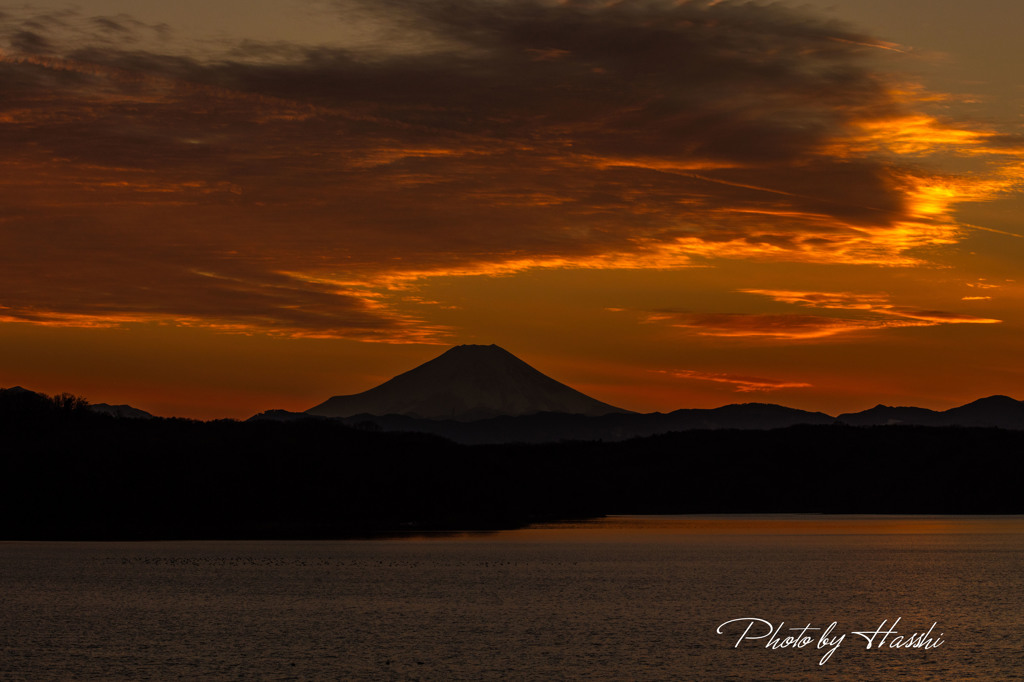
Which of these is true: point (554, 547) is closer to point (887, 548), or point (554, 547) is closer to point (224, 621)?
point (887, 548)

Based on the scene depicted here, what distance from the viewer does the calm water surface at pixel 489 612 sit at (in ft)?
185

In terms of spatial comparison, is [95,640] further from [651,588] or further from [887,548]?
[887,548]

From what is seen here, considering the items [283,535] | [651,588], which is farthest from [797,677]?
[283,535]

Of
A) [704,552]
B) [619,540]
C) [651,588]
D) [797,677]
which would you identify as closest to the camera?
[797,677]

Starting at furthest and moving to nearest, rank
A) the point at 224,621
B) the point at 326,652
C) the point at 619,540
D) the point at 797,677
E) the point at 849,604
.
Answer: the point at 619,540, the point at 849,604, the point at 224,621, the point at 326,652, the point at 797,677

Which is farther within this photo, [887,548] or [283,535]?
[283,535]

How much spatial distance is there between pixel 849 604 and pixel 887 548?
80.4 metres

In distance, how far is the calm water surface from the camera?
56.2 metres

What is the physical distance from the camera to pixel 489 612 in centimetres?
7962

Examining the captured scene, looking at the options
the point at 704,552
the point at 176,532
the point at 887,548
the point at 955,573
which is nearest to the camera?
the point at 955,573

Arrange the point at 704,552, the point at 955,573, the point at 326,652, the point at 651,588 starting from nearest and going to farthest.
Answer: the point at 326,652, the point at 651,588, the point at 955,573, the point at 704,552

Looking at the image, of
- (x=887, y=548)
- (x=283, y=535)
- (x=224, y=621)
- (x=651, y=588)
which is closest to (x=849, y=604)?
(x=651, y=588)

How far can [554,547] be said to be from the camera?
507 feet

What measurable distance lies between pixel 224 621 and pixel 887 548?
362 feet
